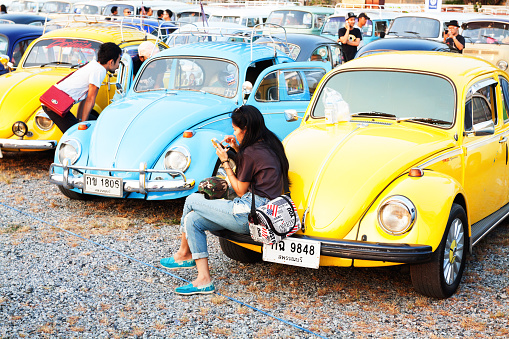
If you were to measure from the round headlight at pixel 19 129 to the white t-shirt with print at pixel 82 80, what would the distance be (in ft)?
2.94

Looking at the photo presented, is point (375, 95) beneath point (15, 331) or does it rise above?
above

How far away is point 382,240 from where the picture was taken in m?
4.77

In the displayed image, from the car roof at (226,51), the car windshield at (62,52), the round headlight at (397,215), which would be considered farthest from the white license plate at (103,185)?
the car windshield at (62,52)

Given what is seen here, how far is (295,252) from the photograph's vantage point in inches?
191

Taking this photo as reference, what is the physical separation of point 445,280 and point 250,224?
4.99ft

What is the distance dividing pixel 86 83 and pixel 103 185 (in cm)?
228

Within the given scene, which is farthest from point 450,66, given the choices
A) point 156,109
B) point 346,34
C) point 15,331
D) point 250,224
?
point 346,34

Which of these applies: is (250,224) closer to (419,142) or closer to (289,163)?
(289,163)

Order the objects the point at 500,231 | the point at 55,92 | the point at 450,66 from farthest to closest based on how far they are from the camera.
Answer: the point at 55,92
the point at 500,231
the point at 450,66

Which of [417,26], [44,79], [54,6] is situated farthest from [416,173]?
[54,6]

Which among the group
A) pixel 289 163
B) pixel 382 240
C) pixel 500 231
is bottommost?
pixel 500 231

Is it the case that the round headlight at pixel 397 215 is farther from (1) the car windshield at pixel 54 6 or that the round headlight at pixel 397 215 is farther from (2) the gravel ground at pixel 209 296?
(1) the car windshield at pixel 54 6

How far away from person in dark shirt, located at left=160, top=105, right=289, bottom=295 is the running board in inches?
68.0

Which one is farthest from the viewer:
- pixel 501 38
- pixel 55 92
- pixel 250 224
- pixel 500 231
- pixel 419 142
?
pixel 501 38
